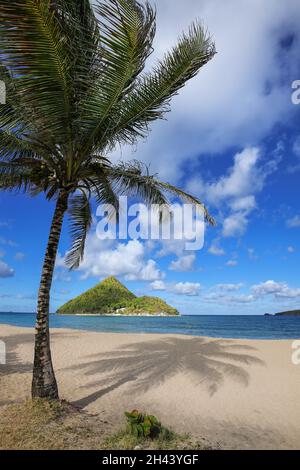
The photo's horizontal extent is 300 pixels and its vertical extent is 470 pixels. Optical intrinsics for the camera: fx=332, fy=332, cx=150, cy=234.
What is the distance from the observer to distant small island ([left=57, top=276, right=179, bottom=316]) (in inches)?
5502

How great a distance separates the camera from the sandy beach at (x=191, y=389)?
7.04 m

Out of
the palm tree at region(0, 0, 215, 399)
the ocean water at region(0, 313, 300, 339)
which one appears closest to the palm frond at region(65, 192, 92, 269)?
the palm tree at region(0, 0, 215, 399)

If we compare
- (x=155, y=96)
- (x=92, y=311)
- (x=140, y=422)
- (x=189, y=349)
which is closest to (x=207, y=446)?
(x=140, y=422)

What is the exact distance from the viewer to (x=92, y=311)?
504 feet

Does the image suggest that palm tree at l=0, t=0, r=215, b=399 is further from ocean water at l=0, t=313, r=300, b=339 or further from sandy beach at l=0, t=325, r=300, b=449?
ocean water at l=0, t=313, r=300, b=339

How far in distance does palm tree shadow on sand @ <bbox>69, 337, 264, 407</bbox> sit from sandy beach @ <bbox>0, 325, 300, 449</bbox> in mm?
31

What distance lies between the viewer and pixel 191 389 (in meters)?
9.97

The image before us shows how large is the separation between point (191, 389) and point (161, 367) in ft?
10.9

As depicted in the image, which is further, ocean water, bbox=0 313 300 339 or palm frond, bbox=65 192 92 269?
ocean water, bbox=0 313 300 339

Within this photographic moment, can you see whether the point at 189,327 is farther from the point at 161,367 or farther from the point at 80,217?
the point at 80,217

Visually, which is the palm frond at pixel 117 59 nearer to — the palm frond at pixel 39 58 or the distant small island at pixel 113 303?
the palm frond at pixel 39 58

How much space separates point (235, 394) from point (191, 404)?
1767mm
